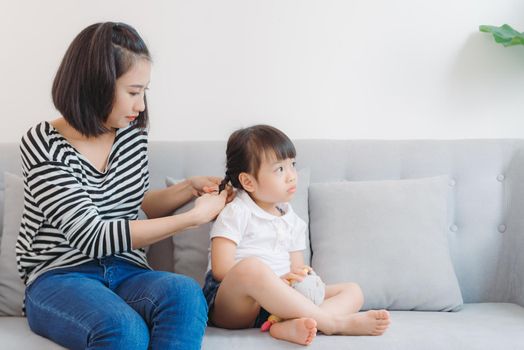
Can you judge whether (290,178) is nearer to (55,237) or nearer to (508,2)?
(55,237)

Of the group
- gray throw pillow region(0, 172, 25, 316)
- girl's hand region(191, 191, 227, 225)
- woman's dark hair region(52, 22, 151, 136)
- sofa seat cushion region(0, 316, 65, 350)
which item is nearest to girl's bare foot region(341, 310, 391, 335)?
girl's hand region(191, 191, 227, 225)

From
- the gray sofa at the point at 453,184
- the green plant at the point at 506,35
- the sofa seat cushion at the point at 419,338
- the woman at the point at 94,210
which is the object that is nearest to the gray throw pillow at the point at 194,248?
the gray sofa at the point at 453,184

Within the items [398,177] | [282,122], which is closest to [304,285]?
[398,177]

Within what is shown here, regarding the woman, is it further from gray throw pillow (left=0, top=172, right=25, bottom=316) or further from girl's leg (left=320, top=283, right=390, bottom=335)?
girl's leg (left=320, top=283, right=390, bottom=335)

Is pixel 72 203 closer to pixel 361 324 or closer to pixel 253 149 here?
pixel 253 149

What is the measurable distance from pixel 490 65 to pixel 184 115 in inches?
44.8

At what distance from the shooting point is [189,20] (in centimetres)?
241

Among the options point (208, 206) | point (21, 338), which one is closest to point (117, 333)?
point (21, 338)

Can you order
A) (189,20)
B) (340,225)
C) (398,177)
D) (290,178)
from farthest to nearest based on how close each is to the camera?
(189,20) < (398,177) < (340,225) < (290,178)

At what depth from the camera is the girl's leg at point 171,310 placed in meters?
1.44

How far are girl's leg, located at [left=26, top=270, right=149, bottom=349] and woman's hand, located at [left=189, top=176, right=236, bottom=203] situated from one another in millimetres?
405

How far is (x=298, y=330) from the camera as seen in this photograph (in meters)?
1.53

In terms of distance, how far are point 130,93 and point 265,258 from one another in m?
0.56

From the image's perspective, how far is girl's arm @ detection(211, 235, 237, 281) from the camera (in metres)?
1.74
